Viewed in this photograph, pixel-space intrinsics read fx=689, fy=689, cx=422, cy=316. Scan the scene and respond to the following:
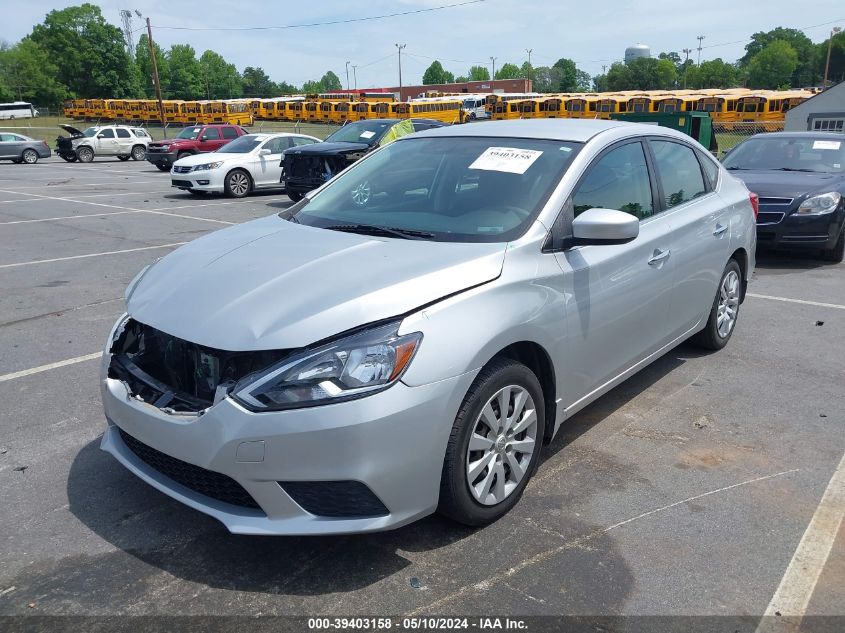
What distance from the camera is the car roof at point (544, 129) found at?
3938 millimetres

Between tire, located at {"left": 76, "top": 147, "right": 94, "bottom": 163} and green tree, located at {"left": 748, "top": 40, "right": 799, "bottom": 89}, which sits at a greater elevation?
green tree, located at {"left": 748, "top": 40, "right": 799, "bottom": 89}

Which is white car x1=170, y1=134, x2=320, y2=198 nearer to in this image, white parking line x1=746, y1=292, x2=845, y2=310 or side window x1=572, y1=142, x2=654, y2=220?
white parking line x1=746, y1=292, x2=845, y2=310

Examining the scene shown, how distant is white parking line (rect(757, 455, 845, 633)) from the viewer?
2541 mm

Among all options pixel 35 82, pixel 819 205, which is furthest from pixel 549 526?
pixel 35 82

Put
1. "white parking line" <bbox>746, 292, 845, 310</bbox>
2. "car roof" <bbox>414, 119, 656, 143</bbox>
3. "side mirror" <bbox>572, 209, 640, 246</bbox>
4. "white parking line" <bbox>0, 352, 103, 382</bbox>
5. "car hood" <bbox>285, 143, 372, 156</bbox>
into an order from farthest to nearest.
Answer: "car hood" <bbox>285, 143, 372, 156</bbox>
"white parking line" <bbox>746, 292, 845, 310</bbox>
"white parking line" <bbox>0, 352, 103, 382</bbox>
"car roof" <bbox>414, 119, 656, 143</bbox>
"side mirror" <bbox>572, 209, 640, 246</bbox>

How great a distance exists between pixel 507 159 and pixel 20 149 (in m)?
34.0

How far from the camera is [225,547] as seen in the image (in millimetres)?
2939

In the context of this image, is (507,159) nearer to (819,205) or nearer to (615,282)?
(615,282)

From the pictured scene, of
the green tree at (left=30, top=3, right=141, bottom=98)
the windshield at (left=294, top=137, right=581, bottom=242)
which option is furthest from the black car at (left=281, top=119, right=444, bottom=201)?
the green tree at (left=30, top=3, right=141, bottom=98)

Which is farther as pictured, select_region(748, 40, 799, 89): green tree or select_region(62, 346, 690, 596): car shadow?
select_region(748, 40, 799, 89): green tree

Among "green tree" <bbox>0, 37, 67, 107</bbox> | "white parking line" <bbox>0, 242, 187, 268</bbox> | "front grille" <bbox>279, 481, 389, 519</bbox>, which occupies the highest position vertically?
"green tree" <bbox>0, 37, 67, 107</bbox>

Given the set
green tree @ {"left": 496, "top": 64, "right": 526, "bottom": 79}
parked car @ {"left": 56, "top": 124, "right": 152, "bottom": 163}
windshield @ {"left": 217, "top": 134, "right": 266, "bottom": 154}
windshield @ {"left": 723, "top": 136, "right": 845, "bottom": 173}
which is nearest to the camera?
windshield @ {"left": 723, "top": 136, "right": 845, "bottom": 173}

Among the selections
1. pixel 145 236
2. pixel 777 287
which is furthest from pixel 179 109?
pixel 777 287

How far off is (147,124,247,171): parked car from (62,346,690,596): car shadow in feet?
78.7
